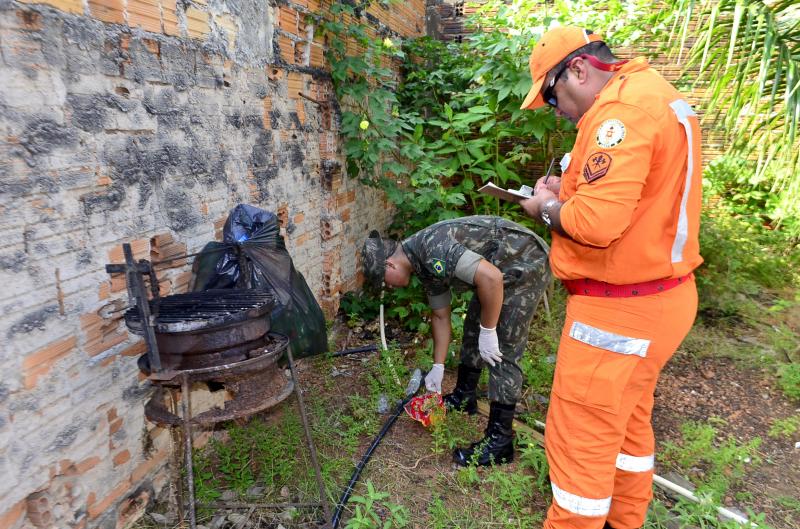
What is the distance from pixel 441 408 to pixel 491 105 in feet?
9.46

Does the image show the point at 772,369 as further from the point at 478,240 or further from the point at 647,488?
the point at 478,240

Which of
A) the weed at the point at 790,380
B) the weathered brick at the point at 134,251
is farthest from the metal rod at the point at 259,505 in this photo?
the weed at the point at 790,380

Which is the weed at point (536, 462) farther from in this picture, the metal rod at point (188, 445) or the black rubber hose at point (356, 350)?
the metal rod at point (188, 445)

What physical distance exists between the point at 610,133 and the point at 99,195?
192 cm

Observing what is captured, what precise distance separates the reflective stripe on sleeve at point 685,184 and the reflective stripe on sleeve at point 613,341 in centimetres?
33

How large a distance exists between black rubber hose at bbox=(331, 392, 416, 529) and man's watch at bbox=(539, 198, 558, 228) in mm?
1624

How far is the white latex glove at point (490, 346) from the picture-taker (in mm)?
2807

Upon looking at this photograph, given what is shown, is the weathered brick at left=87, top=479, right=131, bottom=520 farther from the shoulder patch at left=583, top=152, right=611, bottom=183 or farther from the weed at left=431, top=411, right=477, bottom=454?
the shoulder patch at left=583, top=152, right=611, bottom=183

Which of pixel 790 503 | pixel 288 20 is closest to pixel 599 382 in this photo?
pixel 790 503

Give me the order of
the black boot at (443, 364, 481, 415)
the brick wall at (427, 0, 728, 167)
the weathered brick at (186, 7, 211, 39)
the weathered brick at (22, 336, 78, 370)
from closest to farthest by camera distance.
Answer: the weathered brick at (22, 336, 78, 370)
the weathered brick at (186, 7, 211, 39)
the black boot at (443, 364, 481, 415)
the brick wall at (427, 0, 728, 167)

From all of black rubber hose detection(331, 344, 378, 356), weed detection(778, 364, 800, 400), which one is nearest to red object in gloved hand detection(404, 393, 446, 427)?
black rubber hose detection(331, 344, 378, 356)

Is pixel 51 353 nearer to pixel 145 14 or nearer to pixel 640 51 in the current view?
pixel 145 14

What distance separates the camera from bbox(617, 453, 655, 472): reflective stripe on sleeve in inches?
84.7

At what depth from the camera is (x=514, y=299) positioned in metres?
2.89
